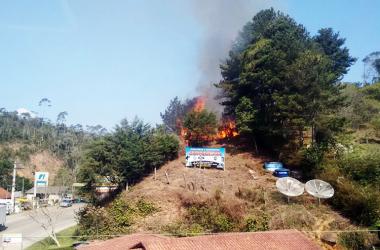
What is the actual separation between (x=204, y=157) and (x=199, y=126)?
664 cm

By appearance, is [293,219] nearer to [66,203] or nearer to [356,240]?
[356,240]

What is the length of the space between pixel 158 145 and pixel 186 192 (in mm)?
8356

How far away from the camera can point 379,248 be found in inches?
1112

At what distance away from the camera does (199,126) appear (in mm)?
48219

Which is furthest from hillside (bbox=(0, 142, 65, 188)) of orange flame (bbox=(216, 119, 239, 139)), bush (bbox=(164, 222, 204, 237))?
bush (bbox=(164, 222, 204, 237))

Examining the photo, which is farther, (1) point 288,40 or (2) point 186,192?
(1) point 288,40

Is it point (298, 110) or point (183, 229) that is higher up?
point (298, 110)

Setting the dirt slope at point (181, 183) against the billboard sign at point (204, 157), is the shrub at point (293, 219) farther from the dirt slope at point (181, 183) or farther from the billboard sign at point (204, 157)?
the billboard sign at point (204, 157)

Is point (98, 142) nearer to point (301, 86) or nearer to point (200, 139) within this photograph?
point (200, 139)

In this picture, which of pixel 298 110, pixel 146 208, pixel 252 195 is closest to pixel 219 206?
pixel 252 195

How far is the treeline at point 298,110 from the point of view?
1347 inches

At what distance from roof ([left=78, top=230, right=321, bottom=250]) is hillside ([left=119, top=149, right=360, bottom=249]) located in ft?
19.4

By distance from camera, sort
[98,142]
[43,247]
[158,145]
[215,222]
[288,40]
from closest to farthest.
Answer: [215,222], [43,247], [98,142], [158,145], [288,40]

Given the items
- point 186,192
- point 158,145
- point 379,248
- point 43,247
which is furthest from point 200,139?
point 379,248
